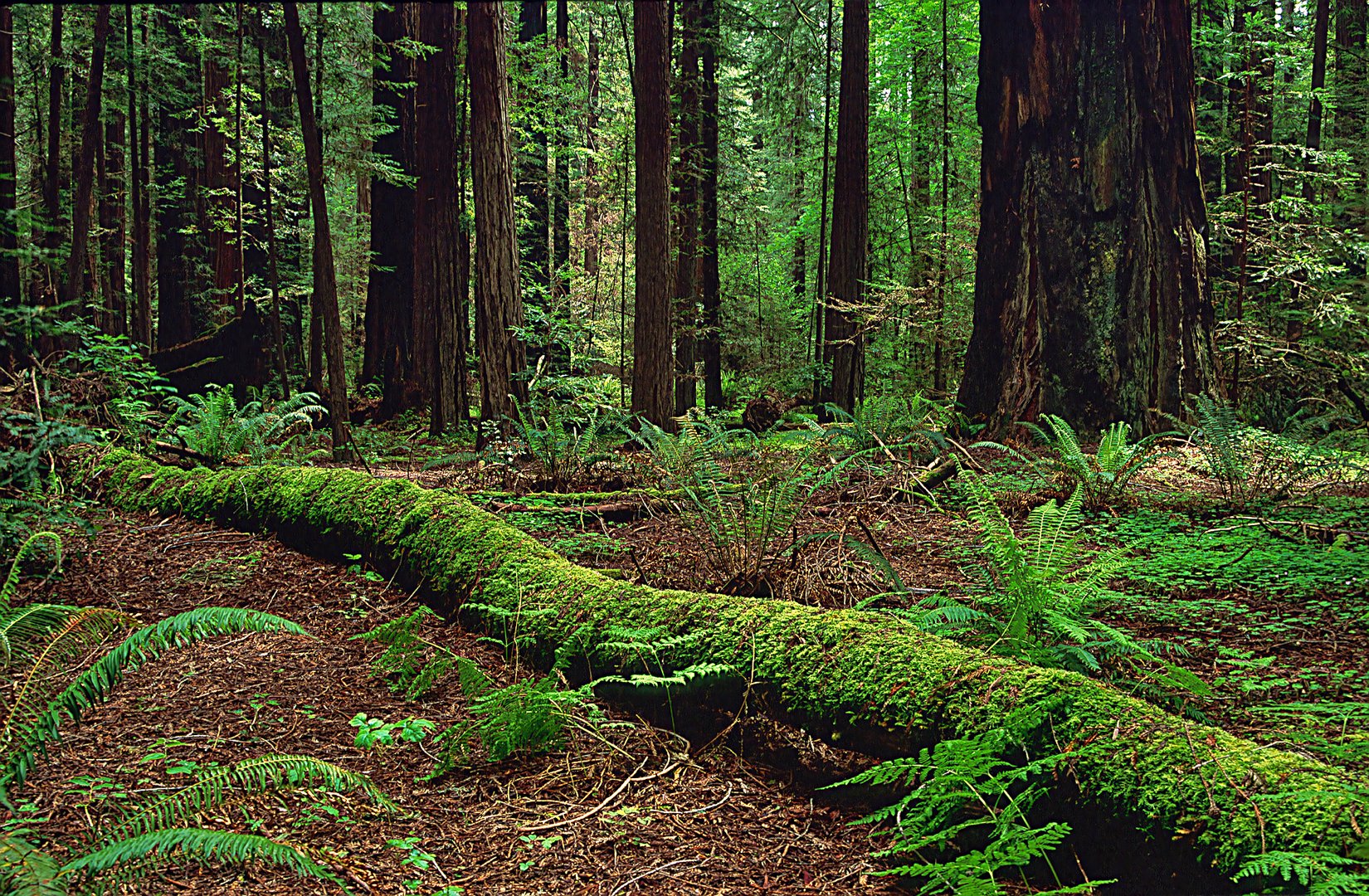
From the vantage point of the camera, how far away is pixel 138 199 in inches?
527

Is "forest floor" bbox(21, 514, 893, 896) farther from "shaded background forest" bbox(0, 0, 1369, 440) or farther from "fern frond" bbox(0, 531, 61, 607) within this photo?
"shaded background forest" bbox(0, 0, 1369, 440)

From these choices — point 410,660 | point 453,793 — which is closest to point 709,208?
point 410,660

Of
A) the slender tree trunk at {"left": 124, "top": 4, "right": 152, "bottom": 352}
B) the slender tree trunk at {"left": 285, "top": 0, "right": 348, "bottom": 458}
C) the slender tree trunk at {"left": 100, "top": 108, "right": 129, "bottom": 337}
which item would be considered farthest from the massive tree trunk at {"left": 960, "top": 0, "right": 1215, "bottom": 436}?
the slender tree trunk at {"left": 100, "top": 108, "right": 129, "bottom": 337}

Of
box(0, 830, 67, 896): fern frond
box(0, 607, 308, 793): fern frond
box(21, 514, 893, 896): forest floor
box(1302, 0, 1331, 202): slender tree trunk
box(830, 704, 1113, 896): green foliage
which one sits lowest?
box(21, 514, 893, 896): forest floor

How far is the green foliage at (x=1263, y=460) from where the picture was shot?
5160 mm

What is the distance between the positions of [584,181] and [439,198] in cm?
801

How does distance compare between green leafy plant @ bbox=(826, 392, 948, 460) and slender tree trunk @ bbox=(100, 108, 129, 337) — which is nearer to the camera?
green leafy plant @ bbox=(826, 392, 948, 460)

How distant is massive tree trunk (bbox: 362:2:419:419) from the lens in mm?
13367

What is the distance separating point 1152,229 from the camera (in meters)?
6.88

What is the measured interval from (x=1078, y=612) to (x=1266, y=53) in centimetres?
1263

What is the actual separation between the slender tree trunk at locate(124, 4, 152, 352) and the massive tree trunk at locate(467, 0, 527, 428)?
228 inches

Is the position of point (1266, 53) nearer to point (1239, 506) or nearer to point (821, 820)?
point (1239, 506)

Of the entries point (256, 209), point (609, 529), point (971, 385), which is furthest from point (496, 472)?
point (256, 209)

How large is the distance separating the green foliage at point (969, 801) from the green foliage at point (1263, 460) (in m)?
3.95
